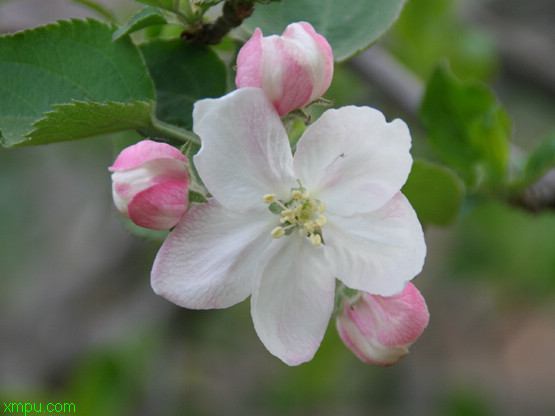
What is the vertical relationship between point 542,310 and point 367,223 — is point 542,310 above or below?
below

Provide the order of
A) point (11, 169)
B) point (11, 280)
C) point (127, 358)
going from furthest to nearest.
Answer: point (11, 280) → point (11, 169) → point (127, 358)

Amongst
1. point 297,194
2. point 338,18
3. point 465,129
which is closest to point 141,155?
point 297,194

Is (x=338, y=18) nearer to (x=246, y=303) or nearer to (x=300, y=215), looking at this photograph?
(x=300, y=215)

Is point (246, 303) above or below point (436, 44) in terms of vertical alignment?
below

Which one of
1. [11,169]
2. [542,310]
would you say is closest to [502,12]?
[542,310]

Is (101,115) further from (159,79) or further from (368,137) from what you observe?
(368,137)

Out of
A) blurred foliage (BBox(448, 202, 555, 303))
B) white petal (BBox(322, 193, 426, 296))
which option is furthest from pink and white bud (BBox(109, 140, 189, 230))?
blurred foliage (BBox(448, 202, 555, 303))

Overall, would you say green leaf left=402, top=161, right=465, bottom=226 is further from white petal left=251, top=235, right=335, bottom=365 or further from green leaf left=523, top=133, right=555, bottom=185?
green leaf left=523, top=133, right=555, bottom=185
